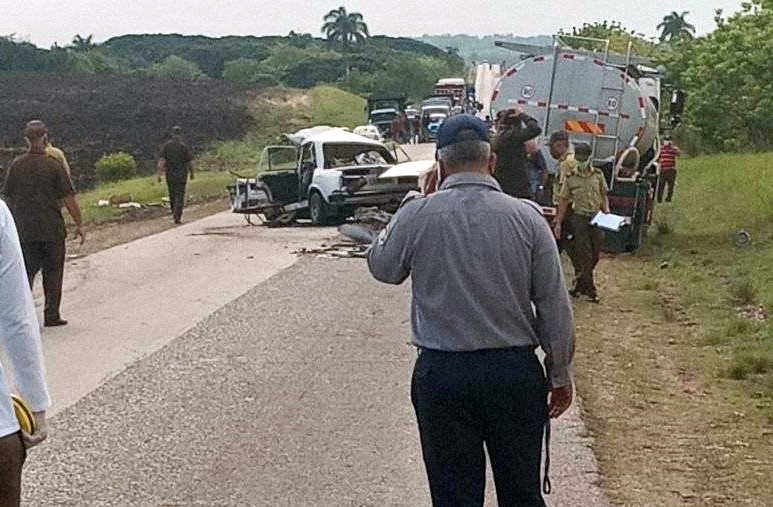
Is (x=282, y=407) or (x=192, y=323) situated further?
(x=192, y=323)

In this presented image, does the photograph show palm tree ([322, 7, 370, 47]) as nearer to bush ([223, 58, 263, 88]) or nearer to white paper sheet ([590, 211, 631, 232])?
bush ([223, 58, 263, 88])

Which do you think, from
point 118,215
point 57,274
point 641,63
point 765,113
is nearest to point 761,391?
point 57,274

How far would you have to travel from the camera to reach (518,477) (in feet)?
16.5

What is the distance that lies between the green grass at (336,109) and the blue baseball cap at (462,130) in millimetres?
58831

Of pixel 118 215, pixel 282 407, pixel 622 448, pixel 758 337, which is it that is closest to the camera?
pixel 622 448

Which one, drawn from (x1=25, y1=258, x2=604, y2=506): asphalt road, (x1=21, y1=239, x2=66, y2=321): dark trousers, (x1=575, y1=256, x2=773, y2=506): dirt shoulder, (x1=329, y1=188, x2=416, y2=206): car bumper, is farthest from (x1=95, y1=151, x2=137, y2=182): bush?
(x1=25, y1=258, x2=604, y2=506): asphalt road

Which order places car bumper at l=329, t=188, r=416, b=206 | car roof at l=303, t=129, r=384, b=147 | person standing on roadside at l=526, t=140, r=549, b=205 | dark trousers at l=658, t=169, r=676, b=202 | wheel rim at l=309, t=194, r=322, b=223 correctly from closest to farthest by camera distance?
person standing on roadside at l=526, t=140, r=549, b=205, car bumper at l=329, t=188, r=416, b=206, wheel rim at l=309, t=194, r=322, b=223, car roof at l=303, t=129, r=384, b=147, dark trousers at l=658, t=169, r=676, b=202

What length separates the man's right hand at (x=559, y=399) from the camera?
5.10 m

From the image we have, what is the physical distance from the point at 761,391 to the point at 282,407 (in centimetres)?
363

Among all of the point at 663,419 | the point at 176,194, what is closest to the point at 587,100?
the point at 176,194

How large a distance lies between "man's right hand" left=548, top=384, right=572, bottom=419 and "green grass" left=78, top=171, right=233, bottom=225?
2365 centimetres

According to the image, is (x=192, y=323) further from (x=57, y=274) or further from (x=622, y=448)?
(x=622, y=448)

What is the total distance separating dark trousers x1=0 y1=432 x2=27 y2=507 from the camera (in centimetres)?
411

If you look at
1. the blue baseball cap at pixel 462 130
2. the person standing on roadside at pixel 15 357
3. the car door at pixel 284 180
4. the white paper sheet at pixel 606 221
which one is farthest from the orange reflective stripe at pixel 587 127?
the person standing on roadside at pixel 15 357
